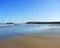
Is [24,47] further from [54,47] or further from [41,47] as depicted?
[54,47]

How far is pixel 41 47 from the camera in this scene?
463cm

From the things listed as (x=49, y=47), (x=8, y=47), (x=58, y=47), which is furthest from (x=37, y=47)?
(x=8, y=47)

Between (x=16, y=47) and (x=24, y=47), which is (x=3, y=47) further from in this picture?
(x=24, y=47)

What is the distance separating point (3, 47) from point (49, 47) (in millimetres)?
2103

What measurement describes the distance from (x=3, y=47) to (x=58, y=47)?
2.50 metres

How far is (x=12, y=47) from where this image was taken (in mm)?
4699

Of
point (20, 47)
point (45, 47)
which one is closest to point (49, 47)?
point (45, 47)

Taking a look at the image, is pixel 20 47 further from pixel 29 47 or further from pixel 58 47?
pixel 58 47

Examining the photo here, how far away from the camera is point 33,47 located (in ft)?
15.2

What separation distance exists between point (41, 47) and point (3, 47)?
5.74 ft

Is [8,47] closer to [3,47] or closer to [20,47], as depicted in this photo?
[3,47]

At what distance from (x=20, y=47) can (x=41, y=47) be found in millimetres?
950

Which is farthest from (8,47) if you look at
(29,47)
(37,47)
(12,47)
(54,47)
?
(54,47)

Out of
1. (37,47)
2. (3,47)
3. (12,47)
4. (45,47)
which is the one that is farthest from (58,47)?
(3,47)
